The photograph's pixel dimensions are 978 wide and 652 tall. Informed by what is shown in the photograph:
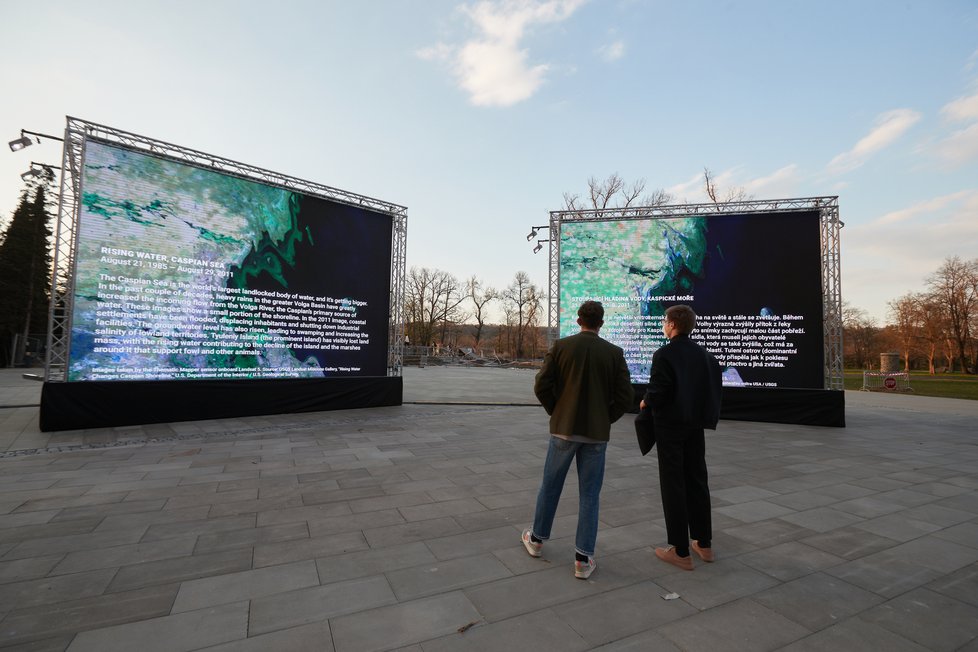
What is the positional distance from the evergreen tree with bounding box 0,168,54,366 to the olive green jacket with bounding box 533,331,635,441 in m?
35.7

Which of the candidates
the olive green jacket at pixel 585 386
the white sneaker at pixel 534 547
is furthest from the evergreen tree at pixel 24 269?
the olive green jacket at pixel 585 386

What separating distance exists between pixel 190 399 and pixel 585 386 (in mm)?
8797

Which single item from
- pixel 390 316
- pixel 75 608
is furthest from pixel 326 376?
pixel 75 608

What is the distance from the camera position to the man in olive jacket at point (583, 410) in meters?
3.00

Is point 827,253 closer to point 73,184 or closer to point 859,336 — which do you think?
point 73,184

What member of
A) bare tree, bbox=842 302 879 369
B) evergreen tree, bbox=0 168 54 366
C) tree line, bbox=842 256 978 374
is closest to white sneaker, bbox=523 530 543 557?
evergreen tree, bbox=0 168 54 366

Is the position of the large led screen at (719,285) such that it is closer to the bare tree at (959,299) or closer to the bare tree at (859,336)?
the bare tree at (959,299)

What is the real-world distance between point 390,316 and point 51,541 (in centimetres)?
875

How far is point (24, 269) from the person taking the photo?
1068 inches

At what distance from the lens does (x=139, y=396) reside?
831 cm

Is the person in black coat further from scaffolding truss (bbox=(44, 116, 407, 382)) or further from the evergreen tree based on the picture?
the evergreen tree

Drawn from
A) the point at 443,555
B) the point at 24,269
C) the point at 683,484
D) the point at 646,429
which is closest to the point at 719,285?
the point at 646,429

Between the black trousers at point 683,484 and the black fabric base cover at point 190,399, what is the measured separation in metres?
8.83

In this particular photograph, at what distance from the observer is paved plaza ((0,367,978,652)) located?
7.89 feet
